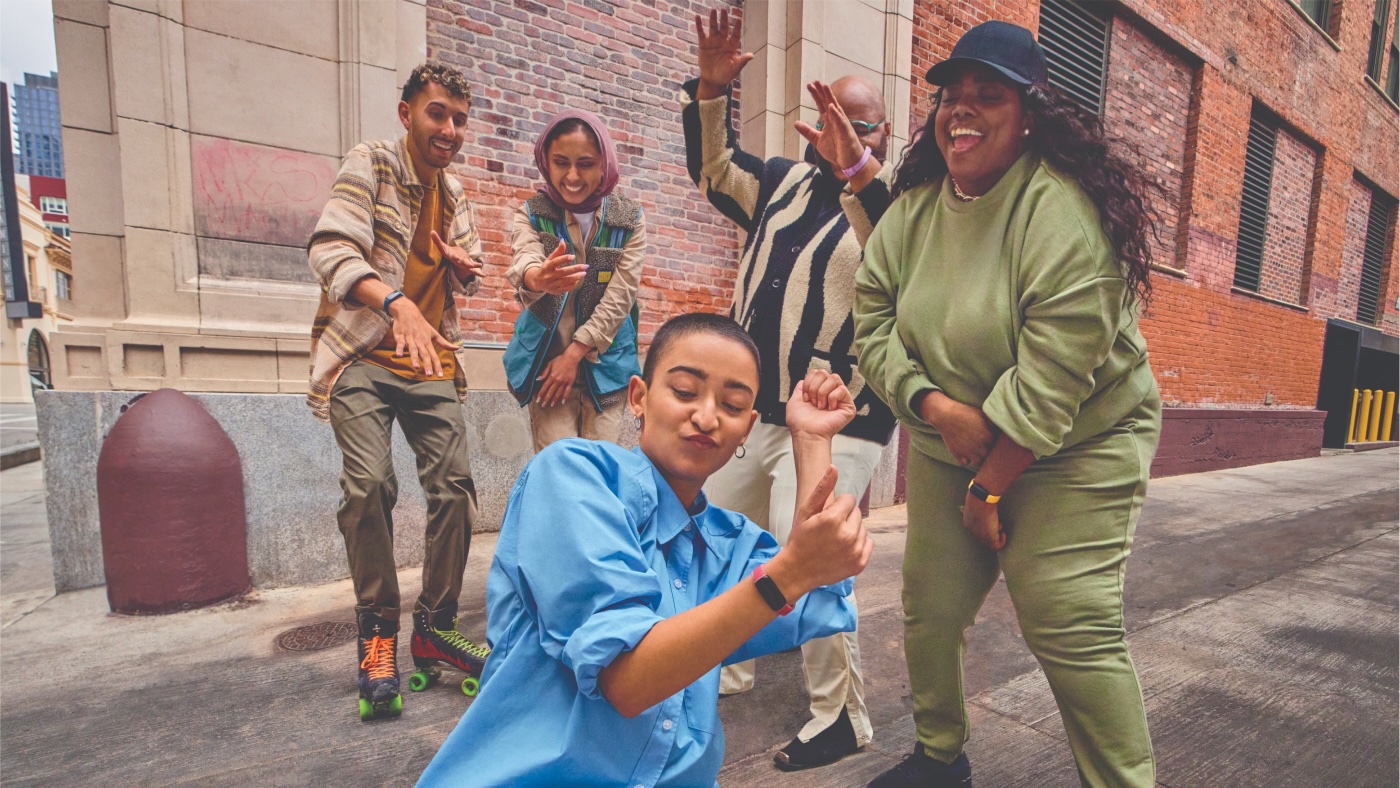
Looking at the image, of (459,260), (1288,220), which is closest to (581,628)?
(459,260)

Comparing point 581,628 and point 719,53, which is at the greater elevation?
point 719,53

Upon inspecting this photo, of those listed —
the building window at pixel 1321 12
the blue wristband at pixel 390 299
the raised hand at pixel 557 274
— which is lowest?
the blue wristband at pixel 390 299

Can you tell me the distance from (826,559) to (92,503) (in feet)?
13.4

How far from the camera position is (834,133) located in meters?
2.08

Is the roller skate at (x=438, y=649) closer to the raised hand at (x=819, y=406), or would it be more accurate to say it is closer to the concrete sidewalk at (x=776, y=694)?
the concrete sidewalk at (x=776, y=694)

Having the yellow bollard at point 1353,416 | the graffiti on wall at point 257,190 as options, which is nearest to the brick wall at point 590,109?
the graffiti on wall at point 257,190

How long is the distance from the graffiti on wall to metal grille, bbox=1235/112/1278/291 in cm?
1190

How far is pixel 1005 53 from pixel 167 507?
151 inches

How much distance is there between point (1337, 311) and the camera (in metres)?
12.4

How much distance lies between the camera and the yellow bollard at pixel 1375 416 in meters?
13.5

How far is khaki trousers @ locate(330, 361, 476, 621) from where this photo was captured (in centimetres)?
239

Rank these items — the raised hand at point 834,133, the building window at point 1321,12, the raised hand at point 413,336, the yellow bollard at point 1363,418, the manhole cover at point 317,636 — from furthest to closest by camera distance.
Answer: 1. the yellow bollard at point 1363,418
2. the building window at point 1321,12
3. the manhole cover at point 317,636
4. the raised hand at point 413,336
5. the raised hand at point 834,133

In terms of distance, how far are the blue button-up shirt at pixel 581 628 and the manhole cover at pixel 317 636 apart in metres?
2.20

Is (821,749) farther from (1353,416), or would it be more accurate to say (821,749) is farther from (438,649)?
(1353,416)
